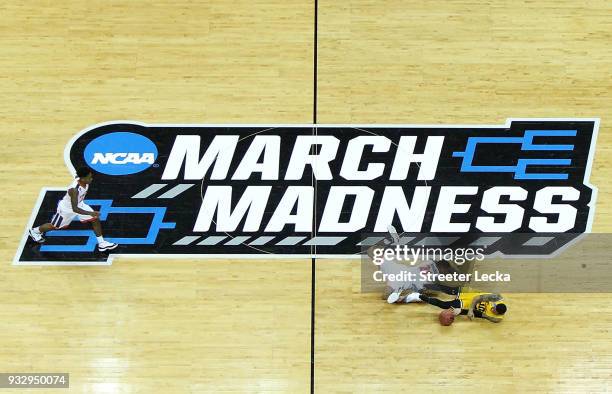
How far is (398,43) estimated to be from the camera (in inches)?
436

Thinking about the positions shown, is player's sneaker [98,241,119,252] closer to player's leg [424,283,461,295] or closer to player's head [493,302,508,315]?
player's leg [424,283,461,295]

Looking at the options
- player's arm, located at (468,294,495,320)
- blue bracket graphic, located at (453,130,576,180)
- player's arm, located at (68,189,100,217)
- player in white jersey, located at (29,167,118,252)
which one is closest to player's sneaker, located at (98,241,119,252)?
player in white jersey, located at (29,167,118,252)

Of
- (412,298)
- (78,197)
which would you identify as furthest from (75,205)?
(412,298)

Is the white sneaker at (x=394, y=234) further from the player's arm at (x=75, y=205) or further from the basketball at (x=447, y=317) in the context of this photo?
the player's arm at (x=75, y=205)

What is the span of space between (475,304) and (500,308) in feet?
Answer: 1.10

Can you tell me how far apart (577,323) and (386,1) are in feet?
18.9

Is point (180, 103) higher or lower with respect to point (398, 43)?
lower

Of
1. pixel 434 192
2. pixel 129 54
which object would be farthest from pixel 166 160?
pixel 434 192

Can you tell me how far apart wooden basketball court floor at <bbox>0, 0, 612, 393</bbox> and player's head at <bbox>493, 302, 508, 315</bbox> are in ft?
0.96

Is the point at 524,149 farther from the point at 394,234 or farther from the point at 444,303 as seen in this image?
the point at 444,303

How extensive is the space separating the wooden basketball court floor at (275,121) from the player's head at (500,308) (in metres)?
0.29

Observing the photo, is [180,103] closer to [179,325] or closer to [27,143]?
[27,143]

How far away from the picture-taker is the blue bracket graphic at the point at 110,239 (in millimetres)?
9695

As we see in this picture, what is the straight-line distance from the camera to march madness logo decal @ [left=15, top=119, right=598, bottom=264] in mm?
9758
